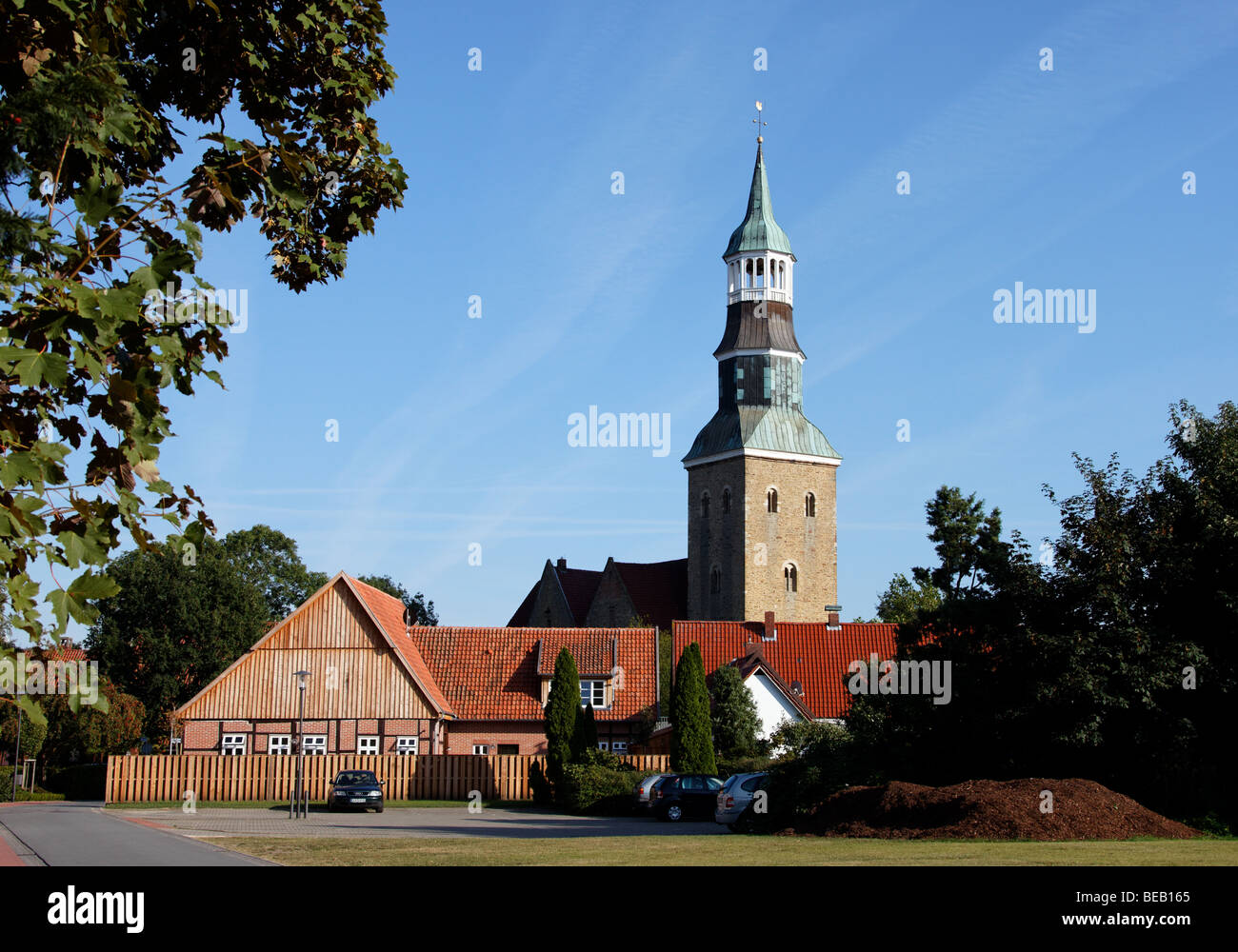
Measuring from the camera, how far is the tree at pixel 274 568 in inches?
3428

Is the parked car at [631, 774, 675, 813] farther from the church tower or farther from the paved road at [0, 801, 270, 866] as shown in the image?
the church tower

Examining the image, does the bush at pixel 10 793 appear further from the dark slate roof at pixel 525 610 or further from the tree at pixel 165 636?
the dark slate roof at pixel 525 610

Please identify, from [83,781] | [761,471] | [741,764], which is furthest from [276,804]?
[761,471]

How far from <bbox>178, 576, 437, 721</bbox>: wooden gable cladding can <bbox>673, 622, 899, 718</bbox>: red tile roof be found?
13245mm

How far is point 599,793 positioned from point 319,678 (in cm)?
1288

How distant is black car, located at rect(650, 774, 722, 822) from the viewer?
32.8m

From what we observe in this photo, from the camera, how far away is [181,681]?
2648 inches

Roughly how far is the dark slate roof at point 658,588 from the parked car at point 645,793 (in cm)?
4497

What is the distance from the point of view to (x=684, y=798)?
108ft

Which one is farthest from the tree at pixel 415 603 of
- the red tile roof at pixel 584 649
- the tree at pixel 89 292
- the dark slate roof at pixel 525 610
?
the tree at pixel 89 292

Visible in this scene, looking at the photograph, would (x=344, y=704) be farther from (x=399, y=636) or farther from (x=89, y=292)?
(x=89, y=292)

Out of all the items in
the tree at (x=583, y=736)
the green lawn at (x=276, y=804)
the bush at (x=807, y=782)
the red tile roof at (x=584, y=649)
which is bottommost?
the green lawn at (x=276, y=804)
